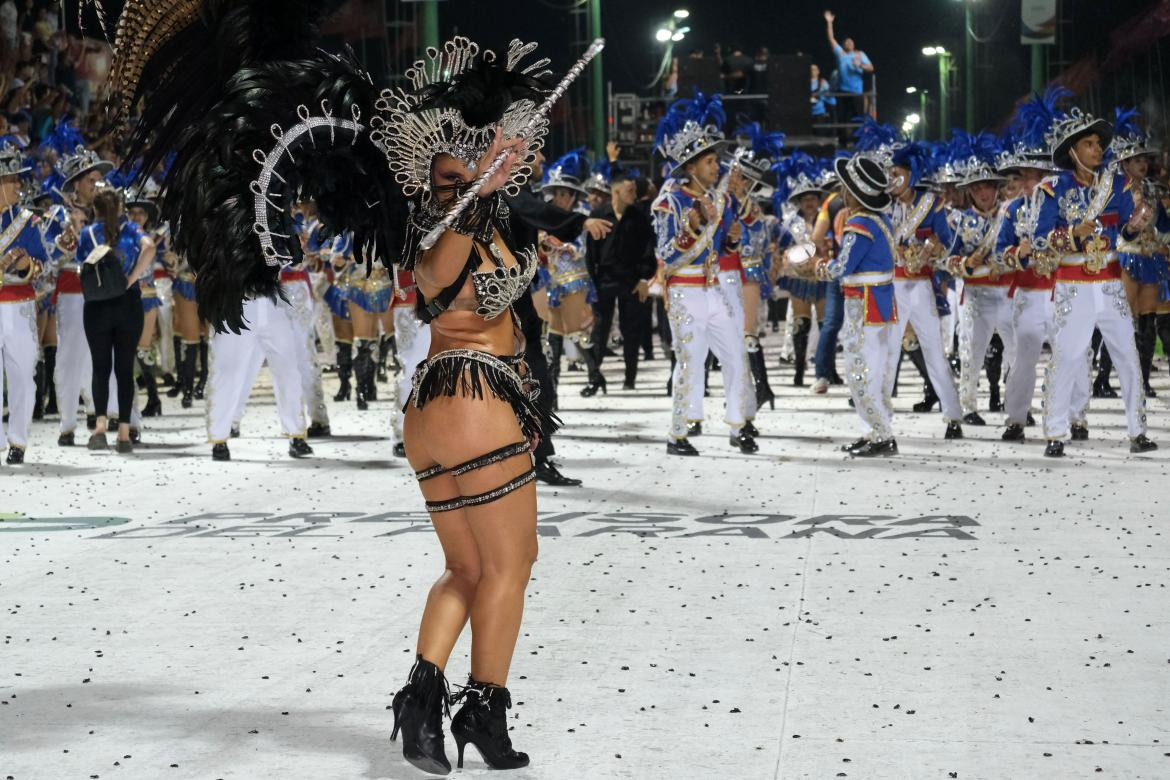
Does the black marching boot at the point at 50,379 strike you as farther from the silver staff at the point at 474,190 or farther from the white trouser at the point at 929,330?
the silver staff at the point at 474,190

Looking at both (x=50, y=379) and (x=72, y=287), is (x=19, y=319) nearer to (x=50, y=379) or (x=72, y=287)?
(x=72, y=287)

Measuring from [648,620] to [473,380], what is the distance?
6.73 ft

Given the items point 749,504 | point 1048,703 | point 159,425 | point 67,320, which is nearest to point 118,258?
point 67,320

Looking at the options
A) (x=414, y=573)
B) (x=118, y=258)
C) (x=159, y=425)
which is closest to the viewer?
(x=414, y=573)

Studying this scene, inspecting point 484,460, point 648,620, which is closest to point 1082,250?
point 648,620

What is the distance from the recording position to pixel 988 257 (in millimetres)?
13336

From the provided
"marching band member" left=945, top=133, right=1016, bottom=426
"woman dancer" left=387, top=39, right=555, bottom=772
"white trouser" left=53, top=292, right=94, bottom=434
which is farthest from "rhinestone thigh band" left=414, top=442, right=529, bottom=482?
"white trouser" left=53, top=292, right=94, bottom=434

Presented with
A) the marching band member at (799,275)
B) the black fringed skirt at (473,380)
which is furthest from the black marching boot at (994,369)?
the black fringed skirt at (473,380)

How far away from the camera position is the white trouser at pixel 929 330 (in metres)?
12.8

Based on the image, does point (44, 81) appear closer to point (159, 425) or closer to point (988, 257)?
point (159, 425)

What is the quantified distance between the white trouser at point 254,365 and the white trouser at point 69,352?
5.85 ft

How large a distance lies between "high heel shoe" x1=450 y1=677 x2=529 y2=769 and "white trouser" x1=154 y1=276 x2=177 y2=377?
1192 cm

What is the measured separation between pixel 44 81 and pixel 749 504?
1509 cm

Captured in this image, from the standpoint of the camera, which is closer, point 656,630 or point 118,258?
point 656,630
